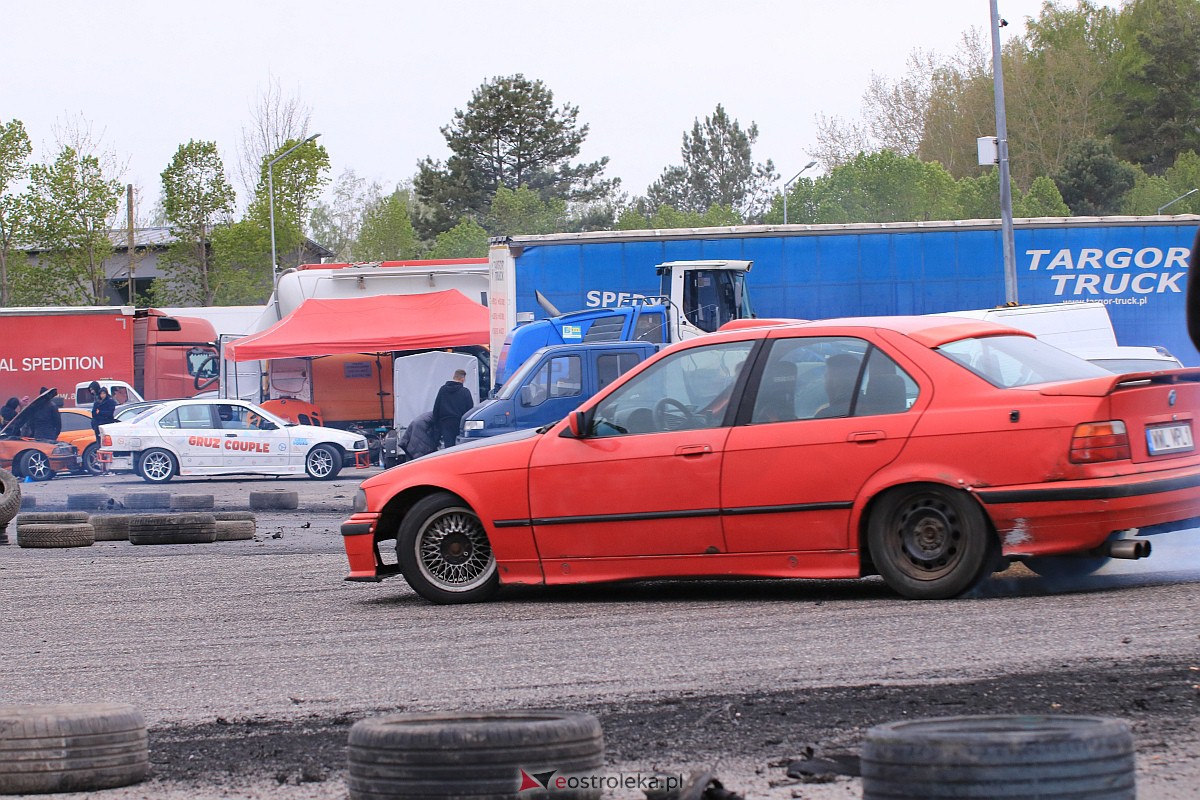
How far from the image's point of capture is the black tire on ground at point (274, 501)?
18.4m

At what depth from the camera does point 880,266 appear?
74.1 ft

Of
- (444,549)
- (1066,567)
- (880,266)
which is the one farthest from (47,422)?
(1066,567)

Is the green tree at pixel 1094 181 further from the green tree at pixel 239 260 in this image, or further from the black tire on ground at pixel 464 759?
the black tire on ground at pixel 464 759

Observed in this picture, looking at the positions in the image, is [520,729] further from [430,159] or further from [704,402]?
[430,159]

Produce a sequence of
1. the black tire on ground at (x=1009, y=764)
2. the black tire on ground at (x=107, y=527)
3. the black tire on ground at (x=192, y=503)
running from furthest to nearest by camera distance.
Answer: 1. the black tire on ground at (x=192, y=503)
2. the black tire on ground at (x=107, y=527)
3. the black tire on ground at (x=1009, y=764)

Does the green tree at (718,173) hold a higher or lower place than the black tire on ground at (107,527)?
higher

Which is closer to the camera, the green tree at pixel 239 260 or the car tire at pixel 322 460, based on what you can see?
the car tire at pixel 322 460

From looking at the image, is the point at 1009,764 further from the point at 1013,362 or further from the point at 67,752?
the point at 1013,362

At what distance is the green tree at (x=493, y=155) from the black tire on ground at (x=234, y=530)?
2494 inches

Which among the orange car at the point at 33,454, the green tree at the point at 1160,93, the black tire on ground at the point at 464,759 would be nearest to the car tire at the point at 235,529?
the black tire on ground at the point at 464,759

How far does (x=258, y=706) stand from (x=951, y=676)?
2.53m

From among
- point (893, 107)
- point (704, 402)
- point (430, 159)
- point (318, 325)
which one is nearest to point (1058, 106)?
point (893, 107)

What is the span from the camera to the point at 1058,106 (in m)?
70.4

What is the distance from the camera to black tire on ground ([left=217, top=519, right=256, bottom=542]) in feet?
45.1
